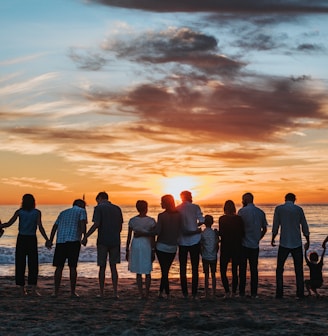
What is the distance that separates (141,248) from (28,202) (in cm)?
233

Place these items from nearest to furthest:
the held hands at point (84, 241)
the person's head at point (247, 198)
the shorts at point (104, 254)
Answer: the held hands at point (84, 241), the shorts at point (104, 254), the person's head at point (247, 198)

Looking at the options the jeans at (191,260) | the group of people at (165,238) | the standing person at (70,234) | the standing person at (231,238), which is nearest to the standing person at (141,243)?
the group of people at (165,238)

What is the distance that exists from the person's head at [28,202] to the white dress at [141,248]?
193cm

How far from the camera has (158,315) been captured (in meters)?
9.91

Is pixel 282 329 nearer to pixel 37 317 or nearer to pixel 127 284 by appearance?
pixel 37 317

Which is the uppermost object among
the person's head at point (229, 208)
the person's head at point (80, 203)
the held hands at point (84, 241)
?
the person's head at point (80, 203)

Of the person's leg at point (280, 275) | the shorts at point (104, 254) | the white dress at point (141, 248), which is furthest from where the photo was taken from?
the person's leg at point (280, 275)

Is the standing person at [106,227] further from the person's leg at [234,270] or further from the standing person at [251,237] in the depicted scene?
the standing person at [251,237]

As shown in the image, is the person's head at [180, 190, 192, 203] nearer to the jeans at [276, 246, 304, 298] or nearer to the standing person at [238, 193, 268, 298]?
the standing person at [238, 193, 268, 298]

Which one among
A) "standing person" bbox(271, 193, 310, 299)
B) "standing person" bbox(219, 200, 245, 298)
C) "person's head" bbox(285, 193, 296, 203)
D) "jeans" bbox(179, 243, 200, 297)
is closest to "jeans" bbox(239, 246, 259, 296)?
"standing person" bbox(219, 200, 245, 298)

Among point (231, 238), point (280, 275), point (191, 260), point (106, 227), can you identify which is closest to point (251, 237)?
point (231, 238)

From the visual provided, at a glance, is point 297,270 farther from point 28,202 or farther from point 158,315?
point 28,202

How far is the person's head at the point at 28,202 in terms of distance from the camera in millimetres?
12047

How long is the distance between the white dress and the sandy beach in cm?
62
